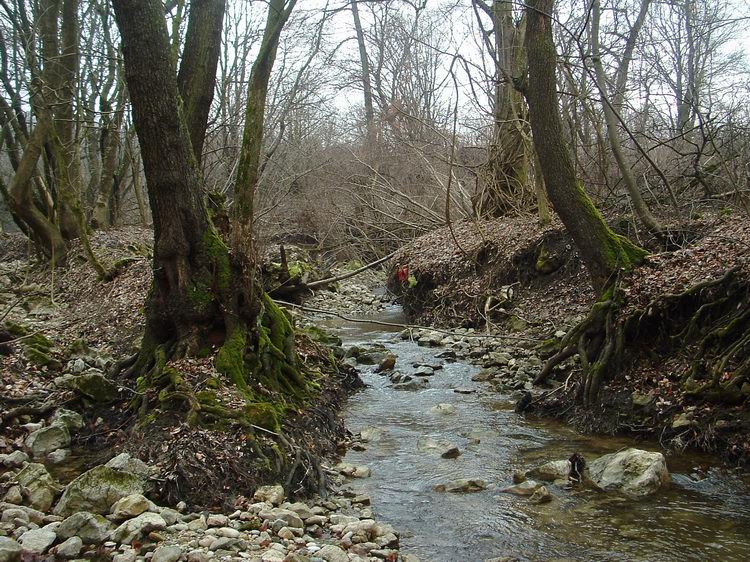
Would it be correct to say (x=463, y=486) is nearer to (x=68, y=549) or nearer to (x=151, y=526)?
(x=151, y=526)

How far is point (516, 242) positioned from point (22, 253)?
44.7ft

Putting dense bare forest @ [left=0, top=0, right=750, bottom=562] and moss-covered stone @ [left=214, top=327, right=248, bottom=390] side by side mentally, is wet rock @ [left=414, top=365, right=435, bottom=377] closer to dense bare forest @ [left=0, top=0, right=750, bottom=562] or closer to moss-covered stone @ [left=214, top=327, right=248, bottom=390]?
dense bare forest @ [left=0, top=0, right=750, bottom=562]

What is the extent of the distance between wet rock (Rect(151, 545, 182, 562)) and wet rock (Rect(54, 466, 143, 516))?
81 cm

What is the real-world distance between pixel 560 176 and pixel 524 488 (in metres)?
4.26

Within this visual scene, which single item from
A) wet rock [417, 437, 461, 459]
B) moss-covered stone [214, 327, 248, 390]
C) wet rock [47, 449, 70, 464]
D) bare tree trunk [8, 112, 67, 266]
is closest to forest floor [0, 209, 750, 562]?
wet rock [47, 449, 70, 464]

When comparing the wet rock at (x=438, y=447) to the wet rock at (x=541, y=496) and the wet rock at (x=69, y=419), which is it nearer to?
the wet rock at (x=541, y=496)

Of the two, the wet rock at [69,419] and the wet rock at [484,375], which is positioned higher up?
the wet rock at [69,419]

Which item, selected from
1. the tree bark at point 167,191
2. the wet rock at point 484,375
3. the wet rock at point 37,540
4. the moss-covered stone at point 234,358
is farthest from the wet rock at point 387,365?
the wet rock at point 37,540

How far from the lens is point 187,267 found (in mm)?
6453

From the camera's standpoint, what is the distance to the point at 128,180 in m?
21.4

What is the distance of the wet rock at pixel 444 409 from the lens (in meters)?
7.85

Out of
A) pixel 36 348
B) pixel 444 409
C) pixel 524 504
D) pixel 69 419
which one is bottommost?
pixel 524 504

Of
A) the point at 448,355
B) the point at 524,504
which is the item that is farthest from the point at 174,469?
the point at 448,355

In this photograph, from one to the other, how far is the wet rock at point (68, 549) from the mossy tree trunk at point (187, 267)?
1.68m
